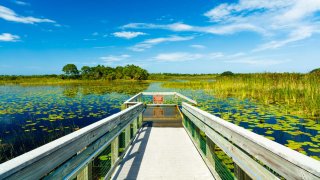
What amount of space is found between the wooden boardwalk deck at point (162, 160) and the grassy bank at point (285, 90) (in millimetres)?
7526

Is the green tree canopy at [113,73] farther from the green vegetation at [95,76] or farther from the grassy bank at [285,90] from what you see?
the grassy bank at [285,90]

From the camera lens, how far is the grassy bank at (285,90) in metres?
10.5

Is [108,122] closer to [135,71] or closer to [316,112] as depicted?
[316,112]

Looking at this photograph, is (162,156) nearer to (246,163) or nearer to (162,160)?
(162,160)

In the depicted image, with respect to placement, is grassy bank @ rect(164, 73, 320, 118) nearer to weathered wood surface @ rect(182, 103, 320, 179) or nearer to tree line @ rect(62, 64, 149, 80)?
weathered wood surface @ rect(182, 103, 320, 179)

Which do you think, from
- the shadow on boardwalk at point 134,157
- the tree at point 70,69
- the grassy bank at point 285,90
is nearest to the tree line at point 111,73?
the tree at point 70,69

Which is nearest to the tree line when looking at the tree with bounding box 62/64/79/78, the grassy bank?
the tree with bounding box 62/64/79/78

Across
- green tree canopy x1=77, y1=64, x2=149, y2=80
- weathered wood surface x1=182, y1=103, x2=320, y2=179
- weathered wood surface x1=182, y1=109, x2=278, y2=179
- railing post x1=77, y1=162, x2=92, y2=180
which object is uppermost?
green tree canopy x1=77, y1=64, x2=149, y2=80

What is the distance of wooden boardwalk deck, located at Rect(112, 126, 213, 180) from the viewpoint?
3383 millimetres

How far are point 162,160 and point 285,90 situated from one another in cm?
1449

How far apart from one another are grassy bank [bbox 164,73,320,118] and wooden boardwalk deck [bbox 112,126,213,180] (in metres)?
7.53

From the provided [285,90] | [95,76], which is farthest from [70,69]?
[285,90]

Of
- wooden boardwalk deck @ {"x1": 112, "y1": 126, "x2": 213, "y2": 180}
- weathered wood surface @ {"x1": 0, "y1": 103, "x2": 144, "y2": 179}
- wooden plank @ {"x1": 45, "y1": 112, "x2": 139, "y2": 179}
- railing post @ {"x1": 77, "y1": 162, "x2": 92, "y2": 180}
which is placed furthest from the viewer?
wooden boardwalk deck @ {"x1": 112, "y1": 126, "x2": 213, "y2": 180}

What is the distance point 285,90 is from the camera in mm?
15195
